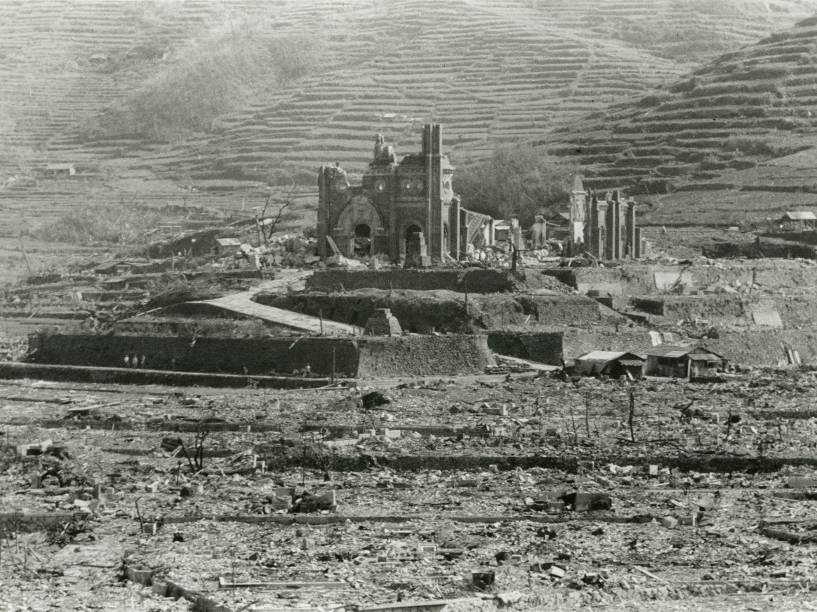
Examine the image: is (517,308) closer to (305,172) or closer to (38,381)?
(38,381)

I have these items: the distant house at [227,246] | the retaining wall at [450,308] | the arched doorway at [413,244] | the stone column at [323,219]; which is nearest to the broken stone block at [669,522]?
the retaining wall at [450,308]

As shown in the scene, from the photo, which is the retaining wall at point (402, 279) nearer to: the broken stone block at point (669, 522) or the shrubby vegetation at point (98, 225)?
the broken stone block at point (669, 522)

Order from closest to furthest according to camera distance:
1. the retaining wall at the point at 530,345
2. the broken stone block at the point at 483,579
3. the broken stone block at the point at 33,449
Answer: the broken stone block at the point at 483,579 → the broken stone block at the point at 33,449 → the retaining wall at the point at 530,345

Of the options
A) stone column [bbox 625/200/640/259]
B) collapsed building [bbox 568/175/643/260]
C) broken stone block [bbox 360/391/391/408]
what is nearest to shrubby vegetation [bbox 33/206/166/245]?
collapsed building [bbox 568/175/643/260]

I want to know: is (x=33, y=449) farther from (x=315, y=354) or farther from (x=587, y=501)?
(x=315, y=354)

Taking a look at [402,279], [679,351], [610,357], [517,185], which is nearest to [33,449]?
[610,357]

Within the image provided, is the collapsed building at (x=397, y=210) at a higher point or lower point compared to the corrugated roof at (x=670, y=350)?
higher

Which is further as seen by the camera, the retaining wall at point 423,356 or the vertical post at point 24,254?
the vertical post at point 24,254

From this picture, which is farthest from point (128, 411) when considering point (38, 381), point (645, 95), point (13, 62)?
point (13, 62)
